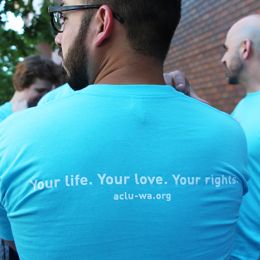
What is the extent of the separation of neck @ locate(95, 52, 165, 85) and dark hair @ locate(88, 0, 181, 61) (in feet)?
0.10

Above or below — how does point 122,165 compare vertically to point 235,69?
above

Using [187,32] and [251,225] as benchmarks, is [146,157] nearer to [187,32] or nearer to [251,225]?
[251,225]

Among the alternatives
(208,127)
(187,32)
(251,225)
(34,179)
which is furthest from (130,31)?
(187,32)

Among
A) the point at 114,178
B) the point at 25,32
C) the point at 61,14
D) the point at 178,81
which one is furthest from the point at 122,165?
the point at 25,32

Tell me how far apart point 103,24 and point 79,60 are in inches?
5.7

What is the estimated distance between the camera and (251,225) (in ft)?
7.81

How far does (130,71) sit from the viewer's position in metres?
1.41

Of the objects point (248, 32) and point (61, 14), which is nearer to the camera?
point (61, 14)

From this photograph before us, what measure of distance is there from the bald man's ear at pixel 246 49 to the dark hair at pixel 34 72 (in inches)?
62.1

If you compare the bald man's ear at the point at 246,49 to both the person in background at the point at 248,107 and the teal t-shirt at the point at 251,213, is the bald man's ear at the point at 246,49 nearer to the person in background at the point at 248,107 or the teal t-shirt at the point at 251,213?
the person in background at the point at 248,107

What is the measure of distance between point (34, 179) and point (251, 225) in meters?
1.47

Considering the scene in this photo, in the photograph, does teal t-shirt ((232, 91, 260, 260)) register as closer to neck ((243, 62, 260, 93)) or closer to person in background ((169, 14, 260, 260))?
person in background ((169, 14, 260, 260))

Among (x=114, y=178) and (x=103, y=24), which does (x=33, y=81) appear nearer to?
(x=103, y=24)

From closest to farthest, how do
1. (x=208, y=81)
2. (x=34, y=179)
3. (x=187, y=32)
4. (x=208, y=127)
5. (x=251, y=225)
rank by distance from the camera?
(x=34, y=179)
(x=208, y=127)
(x=251, y=225)
(x=208, y=81)
(x=187, y=32)
